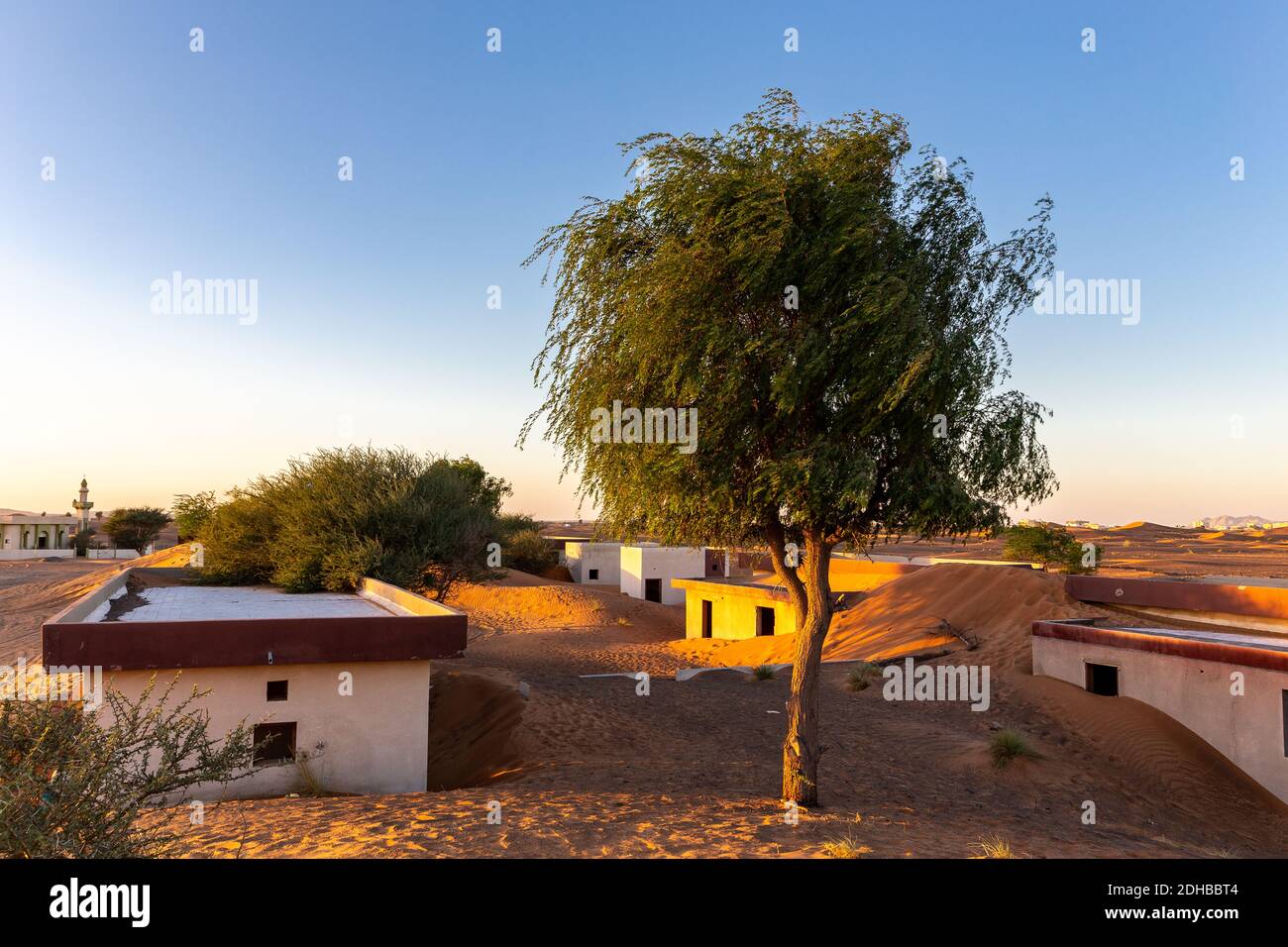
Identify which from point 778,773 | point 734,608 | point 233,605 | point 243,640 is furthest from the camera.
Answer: point 734,608

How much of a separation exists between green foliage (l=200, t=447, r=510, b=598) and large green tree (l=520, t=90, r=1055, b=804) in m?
14.4

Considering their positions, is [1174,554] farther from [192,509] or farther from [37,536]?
[37,536]

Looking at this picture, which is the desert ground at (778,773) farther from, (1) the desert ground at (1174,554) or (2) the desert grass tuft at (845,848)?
(1) the desert ground at (1174,554)

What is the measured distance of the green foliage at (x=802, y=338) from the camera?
8.51 metres

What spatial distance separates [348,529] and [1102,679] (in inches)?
817

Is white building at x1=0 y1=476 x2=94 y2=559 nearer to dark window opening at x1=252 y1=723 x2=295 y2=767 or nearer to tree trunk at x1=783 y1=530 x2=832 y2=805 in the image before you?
dark window opening at x1=252 y1=723 x2=295 y2=767

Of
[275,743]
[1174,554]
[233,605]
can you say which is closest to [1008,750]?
[275,743]

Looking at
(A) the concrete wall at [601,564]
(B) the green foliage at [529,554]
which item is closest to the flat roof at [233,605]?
(A) the concrete wall at [601,564]

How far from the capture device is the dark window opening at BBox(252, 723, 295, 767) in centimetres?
1077

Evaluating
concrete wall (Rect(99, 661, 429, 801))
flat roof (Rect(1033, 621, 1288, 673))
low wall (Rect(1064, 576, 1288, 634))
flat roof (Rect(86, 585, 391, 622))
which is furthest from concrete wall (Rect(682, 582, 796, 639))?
concrete wall (Rect(99, 661, 429, 801))

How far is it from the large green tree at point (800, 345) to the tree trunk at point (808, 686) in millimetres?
32

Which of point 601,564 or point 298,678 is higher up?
point 298,678

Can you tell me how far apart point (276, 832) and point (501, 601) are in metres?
36.5

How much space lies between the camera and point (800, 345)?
8469 millimetres
